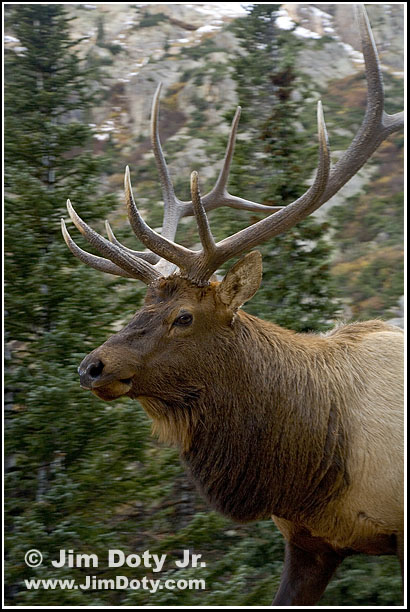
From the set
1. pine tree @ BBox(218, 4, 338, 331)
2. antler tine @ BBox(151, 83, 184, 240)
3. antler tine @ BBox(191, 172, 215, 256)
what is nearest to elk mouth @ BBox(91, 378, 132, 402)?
antler tine @ BBox(191, 172, 215, 256)

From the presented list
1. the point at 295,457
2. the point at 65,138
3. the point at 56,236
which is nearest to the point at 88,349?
the point at 56,236

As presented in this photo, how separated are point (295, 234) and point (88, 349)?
90.5 inches

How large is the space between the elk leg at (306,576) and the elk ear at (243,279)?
1673 mm

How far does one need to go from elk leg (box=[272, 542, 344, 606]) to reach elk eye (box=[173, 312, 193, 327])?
163 cm

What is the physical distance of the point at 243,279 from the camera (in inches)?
176

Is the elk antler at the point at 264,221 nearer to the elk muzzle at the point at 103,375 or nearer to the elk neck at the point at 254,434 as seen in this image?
the elk neck at the point at 254,434

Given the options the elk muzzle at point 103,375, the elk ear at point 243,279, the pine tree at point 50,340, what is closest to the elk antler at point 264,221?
the elk ear at point 243,279

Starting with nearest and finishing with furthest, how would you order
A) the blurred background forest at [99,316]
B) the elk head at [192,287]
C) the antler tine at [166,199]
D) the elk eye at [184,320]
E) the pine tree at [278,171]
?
the elk head at [192,287], the elk eye at [184,320], the antler tine at [166,199], the blurred background forest at [99,316], the pine tree at [278,171]

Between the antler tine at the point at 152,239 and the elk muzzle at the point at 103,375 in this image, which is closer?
the elk muzzle at the point at 103,375

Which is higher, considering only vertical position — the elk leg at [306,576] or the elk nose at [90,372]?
the elk nose at [90,372]

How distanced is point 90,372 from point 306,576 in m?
1.98

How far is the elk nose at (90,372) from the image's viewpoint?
13.3 ft

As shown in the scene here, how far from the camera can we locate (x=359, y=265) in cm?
1010

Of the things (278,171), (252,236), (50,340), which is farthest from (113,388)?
(278,171)
